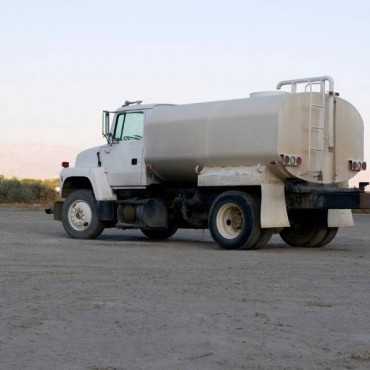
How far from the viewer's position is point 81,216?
21484 millimetres

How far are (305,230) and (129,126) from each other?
15.5ft

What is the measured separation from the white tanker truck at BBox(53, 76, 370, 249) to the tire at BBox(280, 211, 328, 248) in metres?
0.03

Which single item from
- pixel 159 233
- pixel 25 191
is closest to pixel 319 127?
pixel 159 233

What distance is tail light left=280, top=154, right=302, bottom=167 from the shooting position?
17641 mm

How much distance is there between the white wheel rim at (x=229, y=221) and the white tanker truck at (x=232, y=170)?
0.02 meters

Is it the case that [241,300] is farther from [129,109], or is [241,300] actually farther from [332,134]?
[129,109]

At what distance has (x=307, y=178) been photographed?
18375mm

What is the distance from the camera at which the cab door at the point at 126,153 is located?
20547 mm

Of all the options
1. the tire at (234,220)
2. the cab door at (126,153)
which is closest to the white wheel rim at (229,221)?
the tire at (234,220)

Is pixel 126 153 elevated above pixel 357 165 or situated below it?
above

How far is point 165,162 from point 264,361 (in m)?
13.0

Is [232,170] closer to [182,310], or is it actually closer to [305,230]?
[305,230]

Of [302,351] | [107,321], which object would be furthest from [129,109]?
[302,351]

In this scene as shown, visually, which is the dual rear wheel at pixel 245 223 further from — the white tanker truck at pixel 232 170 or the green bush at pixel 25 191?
the green bush at pixel 25 191
